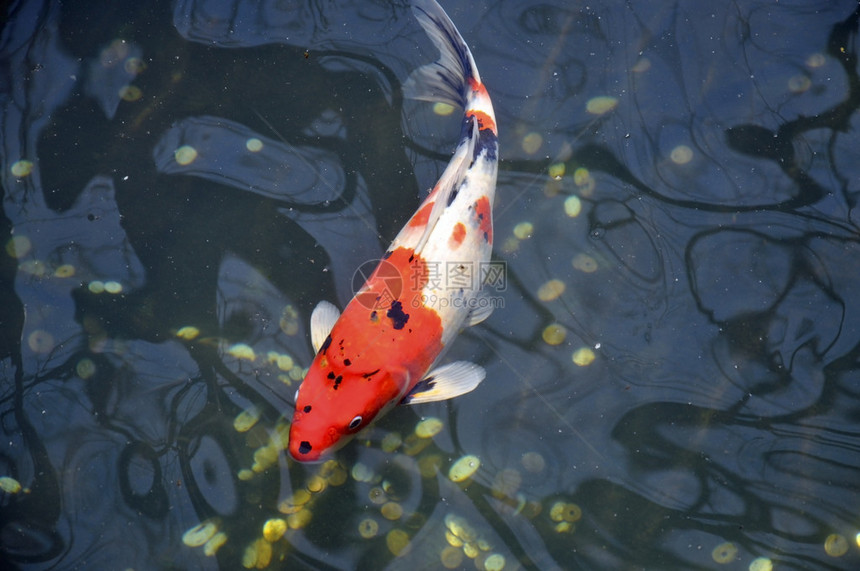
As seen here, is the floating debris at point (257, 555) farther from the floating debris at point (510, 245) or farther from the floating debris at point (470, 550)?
the floating debris at point (510, 245)

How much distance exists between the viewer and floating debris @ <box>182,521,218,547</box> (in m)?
3.41

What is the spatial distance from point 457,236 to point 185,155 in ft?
6.33

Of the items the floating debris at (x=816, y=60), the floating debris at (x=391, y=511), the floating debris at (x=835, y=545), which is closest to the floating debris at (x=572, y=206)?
the floating debris at (x=816, y=60)

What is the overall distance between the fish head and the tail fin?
5.80ft

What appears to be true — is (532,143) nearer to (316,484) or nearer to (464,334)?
(464,334)

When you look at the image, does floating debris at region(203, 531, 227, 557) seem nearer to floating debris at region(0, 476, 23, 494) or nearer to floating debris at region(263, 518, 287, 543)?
floating debris at region(263, 518, 287, 543)

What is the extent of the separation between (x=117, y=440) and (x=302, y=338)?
118 cm

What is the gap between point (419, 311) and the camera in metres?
3.29

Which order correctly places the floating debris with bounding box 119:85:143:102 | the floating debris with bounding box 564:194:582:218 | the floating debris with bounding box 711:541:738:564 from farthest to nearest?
the floating debris with bounding box 119:85:143:102 → the floating debris with bounding box 564:194:582:218 → the floating debris with bounding box 711:541:738:564

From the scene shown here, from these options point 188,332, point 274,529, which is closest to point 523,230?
point 188,332

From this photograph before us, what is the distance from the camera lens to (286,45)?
13.9 ft

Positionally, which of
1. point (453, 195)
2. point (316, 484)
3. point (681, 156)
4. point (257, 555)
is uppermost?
point (681, 156)

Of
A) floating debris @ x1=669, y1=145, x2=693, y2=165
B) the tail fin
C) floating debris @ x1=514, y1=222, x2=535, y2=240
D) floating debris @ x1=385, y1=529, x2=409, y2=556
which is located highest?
the tail fin

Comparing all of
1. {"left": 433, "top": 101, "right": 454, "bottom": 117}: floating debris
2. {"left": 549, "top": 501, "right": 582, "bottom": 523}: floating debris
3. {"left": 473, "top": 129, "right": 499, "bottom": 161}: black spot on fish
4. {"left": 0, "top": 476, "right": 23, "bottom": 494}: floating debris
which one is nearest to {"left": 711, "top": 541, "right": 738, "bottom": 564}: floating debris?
{"left": 549, "top": 501, "right": 582, "bottom": 523}: floating debris
